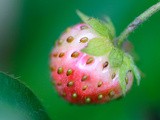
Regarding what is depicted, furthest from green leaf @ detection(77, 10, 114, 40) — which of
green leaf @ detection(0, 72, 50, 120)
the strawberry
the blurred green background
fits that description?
the blurred green background

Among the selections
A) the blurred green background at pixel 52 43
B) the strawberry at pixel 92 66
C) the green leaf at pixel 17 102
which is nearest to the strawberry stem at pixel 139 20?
the strawberry at pixel 92 66

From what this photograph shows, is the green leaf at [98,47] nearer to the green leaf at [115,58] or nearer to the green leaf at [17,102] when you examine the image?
the green leaf at [115,58]

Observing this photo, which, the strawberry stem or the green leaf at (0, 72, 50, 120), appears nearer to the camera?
the green leaf at (0, 72, 50, 120)

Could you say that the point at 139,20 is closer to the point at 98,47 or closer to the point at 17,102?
the point at 98,47

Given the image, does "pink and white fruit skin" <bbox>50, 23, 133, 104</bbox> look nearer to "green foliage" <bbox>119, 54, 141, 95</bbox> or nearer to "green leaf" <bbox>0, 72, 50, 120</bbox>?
"green foliage" <bbox>119, 54, 141, 95</bbox>

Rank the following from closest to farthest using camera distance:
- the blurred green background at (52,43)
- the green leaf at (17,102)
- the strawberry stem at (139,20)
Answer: the green leaf at (17,102) < the strawberry stem at (139,20) < the blurred green background at (52,43)

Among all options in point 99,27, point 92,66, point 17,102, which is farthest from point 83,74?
point 17,102

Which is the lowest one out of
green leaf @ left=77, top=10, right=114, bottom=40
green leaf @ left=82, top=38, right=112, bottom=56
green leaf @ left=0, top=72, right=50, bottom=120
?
green leaf @ left=0, top=72, right=50, bottom=120
